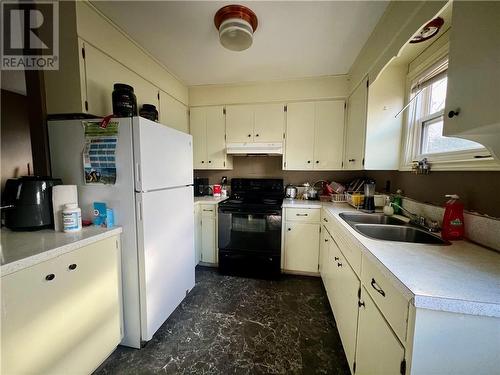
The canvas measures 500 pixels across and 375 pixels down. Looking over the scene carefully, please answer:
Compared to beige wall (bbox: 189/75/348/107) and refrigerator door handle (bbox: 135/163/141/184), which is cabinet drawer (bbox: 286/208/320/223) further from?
refrigerator door handle (bbox: 135/163/141/184)

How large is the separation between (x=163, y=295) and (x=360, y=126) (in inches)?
94.4

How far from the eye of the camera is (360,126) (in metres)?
2.07

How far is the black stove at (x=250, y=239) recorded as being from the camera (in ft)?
7.88

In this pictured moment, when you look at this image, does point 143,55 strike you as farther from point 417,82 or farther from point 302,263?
point 302,263

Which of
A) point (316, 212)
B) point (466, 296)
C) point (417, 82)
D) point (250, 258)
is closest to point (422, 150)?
point (417, 82)

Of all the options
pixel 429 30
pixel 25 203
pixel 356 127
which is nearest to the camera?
pixel 25 203

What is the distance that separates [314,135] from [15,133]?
2.83 metres

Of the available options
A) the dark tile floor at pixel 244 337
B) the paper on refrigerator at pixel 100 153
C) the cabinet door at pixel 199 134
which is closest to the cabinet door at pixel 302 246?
the dark tile floor at pixel 244 337

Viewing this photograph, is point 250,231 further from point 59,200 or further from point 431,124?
point 431,124

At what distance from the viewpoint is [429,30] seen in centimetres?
131

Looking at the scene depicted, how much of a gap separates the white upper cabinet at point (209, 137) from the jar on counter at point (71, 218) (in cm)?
182

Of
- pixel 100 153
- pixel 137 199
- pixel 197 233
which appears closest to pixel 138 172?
pixel 137 199

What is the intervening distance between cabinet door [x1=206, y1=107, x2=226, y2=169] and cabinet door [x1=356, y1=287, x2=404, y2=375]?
2.31 meters

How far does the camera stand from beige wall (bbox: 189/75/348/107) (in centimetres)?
253
